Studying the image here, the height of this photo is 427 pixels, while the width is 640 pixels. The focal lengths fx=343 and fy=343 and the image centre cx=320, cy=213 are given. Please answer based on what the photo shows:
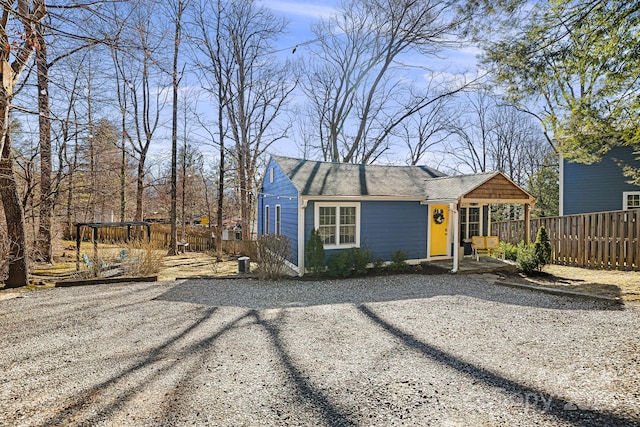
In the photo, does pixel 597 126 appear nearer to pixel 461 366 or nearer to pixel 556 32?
pixel 556 32

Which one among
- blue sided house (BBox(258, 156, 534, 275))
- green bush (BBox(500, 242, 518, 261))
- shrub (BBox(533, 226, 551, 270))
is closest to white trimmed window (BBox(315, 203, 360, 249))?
blue sided house (BBox(258, 156, 534, 275))

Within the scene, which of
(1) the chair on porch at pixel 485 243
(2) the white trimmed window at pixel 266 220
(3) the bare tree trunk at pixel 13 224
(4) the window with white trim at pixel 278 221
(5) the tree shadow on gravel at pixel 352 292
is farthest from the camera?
(2) the white trimmed window at pixel 266 220

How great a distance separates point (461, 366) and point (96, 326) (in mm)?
5410

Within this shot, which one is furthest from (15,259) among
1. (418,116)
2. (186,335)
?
(418,116)

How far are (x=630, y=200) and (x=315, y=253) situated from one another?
1224 centimetres

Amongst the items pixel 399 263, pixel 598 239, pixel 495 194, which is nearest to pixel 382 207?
pixel 399 263

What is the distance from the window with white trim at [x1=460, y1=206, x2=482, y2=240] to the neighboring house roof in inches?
55.9

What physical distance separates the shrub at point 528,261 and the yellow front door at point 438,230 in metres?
2.41

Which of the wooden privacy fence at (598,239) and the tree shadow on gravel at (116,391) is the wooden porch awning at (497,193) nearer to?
the wooden privacy fence at (598,239)

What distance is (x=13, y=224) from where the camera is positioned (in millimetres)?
8734

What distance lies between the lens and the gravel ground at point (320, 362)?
2.99 metres

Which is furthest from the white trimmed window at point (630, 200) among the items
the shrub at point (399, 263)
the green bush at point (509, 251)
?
the shrub at point (399, 263)

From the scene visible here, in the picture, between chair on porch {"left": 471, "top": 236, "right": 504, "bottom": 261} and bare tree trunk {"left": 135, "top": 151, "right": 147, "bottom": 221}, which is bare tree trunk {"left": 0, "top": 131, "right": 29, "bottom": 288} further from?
chair on porch {"left": 471, "top": 236, "right": 504, "bottom": 261}

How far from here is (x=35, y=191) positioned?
1155cm
